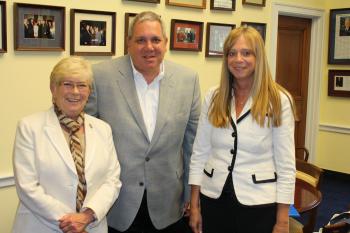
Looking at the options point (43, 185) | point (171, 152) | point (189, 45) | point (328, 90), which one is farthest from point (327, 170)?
point (43, 185)

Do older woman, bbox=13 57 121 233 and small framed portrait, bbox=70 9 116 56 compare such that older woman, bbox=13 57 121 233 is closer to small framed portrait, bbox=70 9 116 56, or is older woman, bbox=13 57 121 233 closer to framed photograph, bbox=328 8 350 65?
→ small framed portrait, bbox=70 9 116 56

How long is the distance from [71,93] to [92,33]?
4.90 ft

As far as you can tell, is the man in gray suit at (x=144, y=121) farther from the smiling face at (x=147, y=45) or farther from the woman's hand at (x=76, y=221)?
the woman's hand at (x=76, y=221)

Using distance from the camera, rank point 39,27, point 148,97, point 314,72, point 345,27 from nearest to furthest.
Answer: point 148,97
point 39,27
point 345,27
point 314,72

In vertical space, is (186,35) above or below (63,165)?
above

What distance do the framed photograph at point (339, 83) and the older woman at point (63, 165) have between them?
13.7 ft

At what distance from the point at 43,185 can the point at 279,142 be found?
98cm

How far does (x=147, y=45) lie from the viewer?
6.51ft

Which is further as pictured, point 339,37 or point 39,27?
point 339,37

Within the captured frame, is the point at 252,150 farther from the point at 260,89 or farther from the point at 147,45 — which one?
the point at 147,45

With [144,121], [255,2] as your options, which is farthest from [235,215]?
[255,2]

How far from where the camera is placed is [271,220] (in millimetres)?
1848

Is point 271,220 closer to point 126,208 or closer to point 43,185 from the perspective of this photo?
point 126,208

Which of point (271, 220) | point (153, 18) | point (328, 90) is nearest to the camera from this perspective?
point (271, 220)
